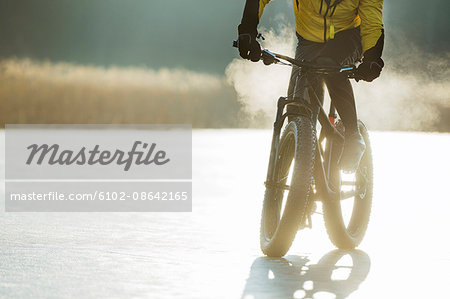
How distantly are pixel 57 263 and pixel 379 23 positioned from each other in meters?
2.77

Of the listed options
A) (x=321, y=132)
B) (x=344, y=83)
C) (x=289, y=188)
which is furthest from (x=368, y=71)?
(x=289, y=188)

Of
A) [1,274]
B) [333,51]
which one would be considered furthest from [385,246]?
[1,274]

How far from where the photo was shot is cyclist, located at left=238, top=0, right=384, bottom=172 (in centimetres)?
617

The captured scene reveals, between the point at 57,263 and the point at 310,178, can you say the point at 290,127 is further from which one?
the point at 57,263

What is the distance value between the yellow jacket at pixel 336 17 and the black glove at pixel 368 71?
0.83 feet

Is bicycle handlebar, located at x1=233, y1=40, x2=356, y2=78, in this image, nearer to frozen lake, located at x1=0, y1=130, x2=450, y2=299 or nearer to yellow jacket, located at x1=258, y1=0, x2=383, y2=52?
yellow jacket, located at x1=258, y1=0, x2=383, y2=52

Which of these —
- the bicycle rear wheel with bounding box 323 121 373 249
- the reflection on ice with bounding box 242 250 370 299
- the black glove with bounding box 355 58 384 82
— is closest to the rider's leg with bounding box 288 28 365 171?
A: the black glove with bounding box 355 58 384 82

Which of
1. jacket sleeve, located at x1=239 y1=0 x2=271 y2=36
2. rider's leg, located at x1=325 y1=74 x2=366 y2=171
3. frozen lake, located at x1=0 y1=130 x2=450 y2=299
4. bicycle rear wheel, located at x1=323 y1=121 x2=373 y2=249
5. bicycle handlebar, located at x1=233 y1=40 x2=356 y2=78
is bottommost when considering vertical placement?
frozen lake, located at x1=0 y1=130 x2=450 y2=299

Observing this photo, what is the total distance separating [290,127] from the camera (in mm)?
6168

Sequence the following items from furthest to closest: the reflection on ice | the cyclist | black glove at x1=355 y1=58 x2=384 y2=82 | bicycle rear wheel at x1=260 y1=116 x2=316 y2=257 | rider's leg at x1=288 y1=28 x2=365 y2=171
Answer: rider's leg at x1=288 y1=28 x2=365 y2=171
the cyclist
black glove at x1=355 y1=58 x2=384 y2=82
bicycle rear wheel at x1=260 y1=116 x2=316 y2=257
the reflection on ice

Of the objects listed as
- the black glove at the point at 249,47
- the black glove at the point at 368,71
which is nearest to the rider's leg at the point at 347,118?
the black glove at the point at 368,71

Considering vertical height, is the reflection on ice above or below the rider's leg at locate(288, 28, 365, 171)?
below

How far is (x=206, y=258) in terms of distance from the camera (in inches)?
250

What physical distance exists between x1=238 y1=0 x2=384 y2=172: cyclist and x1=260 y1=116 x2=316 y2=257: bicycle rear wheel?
1.28ft
